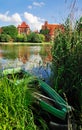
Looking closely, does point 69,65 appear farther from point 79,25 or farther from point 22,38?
point 22,38

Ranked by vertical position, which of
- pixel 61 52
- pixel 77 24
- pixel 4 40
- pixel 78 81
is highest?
pixel 77 24

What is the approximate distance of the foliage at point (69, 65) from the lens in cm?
567

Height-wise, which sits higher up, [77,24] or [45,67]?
[77,24]

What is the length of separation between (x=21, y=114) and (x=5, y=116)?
0.23 meters

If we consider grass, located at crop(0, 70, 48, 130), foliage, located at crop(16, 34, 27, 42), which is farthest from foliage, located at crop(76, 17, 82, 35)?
foliage, located at crop(16, 34, 27, 42)

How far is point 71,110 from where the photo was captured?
4883 millimetres

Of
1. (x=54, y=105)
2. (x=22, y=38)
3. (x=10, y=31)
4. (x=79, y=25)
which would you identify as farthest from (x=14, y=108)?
(x=10, y=31)

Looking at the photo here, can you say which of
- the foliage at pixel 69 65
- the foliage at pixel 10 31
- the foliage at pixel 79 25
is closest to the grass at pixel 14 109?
the foliage at pixel 69 65

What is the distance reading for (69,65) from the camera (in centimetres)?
590

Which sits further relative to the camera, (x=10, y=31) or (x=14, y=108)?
(x=10, y=31)

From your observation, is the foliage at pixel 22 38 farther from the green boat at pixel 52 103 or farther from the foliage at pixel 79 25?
the green boat at pixel 52 103

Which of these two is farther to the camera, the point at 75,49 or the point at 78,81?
the point at 75,49

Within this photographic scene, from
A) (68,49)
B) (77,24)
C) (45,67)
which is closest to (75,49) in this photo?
(68,49)

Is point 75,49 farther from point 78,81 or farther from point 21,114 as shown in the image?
point 21,114
